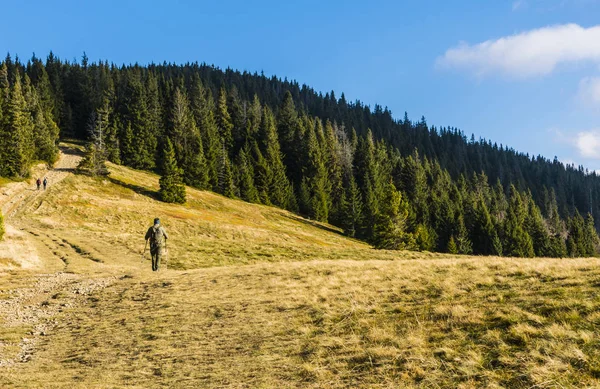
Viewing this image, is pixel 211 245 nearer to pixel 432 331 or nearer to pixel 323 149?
pixel 432 331

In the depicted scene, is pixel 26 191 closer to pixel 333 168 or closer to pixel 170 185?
pixel 170 185

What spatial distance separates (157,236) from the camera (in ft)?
70.1

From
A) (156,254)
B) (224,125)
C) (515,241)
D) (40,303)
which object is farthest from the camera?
(224,125)

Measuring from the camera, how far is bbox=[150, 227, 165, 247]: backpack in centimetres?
2128

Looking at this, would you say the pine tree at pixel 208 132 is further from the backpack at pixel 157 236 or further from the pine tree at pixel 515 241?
the pine tree at pixel 515 241

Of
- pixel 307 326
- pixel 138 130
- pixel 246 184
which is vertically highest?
pixel 138 130

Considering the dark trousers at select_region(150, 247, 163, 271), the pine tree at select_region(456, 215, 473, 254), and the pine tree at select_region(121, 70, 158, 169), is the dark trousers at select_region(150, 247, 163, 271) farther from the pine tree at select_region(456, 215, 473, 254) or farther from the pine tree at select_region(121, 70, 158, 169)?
the pine tree at select_region(456, 215, 473, 254)

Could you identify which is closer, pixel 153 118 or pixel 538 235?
pixel 538 235

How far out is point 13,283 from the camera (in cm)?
1859

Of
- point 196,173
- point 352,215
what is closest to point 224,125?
point 196,173

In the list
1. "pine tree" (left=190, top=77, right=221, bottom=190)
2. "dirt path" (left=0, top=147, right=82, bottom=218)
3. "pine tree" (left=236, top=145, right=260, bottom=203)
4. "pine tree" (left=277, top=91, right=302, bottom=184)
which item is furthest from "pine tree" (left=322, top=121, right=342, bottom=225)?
"dirt path" (left=0, top=147, right=82, bottom=218)

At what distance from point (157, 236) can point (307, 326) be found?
13.9 m

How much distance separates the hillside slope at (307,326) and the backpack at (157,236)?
7.19ft

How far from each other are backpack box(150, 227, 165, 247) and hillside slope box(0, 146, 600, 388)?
219cm
